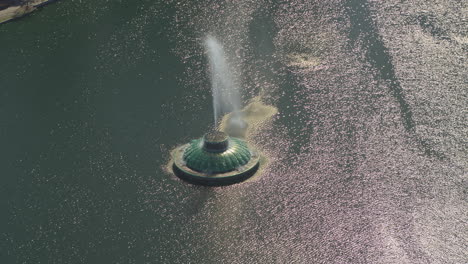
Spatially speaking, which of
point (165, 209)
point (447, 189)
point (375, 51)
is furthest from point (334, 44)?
point (165, 209)

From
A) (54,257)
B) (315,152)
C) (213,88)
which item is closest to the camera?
(54,257)

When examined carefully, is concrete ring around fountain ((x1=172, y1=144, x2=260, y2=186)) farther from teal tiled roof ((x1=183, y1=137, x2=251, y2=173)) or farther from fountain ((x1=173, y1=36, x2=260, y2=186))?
teal tiled roof ((x1=183, y1=137, x2=251, y2=173))

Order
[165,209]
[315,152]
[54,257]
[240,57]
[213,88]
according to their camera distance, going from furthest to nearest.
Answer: [240,57], [213,88], [315,152], [165,209], [54,257]

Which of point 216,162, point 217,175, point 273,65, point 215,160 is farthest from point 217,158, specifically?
point 273,65

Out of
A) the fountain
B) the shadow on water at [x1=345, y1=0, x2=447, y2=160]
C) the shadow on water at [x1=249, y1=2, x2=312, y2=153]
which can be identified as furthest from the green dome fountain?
the shadow on water at [x1=345, y1=0, x2=447, y2=160]

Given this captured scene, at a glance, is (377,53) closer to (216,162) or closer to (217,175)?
(216,162)

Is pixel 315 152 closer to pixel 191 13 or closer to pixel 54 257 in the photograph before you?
pixel 54 257

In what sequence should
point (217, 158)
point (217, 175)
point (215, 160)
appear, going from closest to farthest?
point (217, 175), point (215, 160), point (217, 158)
